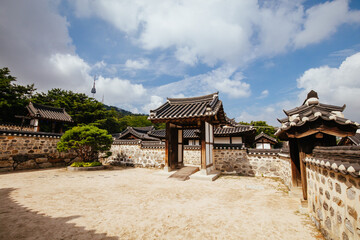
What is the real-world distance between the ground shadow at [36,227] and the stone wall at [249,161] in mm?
8941

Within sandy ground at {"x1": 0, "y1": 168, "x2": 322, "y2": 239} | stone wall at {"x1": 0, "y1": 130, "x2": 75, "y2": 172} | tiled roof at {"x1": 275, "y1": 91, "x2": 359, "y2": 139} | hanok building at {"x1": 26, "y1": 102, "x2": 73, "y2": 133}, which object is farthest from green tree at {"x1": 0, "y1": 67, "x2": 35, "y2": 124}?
tiled roof at {"x1": 275, "y1": 91, "x2": 359, "y2": 139}

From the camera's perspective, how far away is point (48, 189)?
19.8 feet

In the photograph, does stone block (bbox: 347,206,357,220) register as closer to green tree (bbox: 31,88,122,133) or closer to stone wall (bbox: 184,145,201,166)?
stone wall (bbox: 184,145,201,166)

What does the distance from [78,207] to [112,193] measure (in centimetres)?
149

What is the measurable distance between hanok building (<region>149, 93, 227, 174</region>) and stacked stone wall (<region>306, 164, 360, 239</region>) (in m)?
5.40

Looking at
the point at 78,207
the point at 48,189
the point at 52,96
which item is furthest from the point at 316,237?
the point at 52,96

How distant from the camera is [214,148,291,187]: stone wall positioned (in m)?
9.51

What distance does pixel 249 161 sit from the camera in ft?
33.4

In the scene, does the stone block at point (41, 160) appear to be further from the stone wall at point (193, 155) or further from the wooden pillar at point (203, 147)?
the wooden pillar at point (203, 147)

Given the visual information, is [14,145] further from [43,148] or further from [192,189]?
[192,189]

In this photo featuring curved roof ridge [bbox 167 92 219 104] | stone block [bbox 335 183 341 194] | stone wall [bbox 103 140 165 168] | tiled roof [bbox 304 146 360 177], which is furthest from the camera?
stone wall [bbox 103 140 165 168]

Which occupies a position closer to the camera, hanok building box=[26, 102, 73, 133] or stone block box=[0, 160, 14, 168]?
stone block box=[0, 160, 14, 168]

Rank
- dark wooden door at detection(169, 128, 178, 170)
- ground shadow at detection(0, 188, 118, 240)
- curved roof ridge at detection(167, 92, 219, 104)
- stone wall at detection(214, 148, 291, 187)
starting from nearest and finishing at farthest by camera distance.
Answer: ground shadow at detection(0, 188, 118, 240), stone wall at detection(214, 148, 291, 187), dark wooden door at detection(169, 128, 178, 170), curved roof ridge at detection(167, 92, 219, 104)

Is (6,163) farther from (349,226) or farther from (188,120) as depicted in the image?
(349,226)
